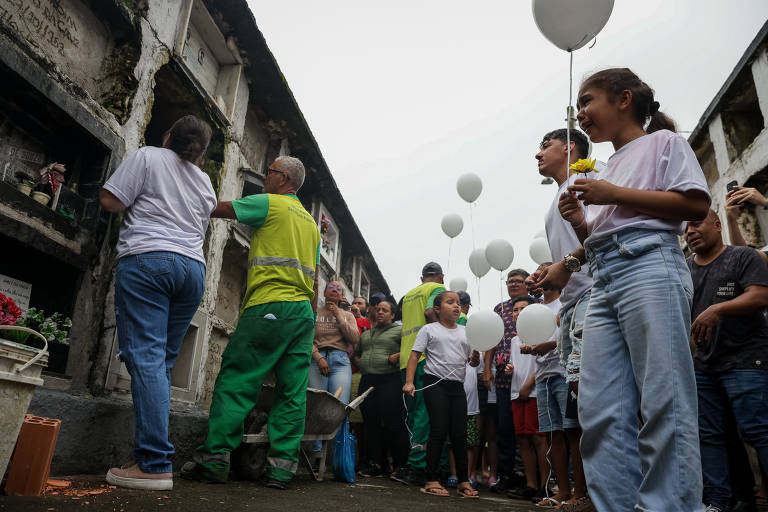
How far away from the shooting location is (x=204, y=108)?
630 cm

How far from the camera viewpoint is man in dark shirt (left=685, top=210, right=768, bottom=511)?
9.96 ft

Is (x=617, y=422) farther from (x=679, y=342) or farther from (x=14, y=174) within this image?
(x=14, y=174)

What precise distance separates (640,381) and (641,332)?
166 mm

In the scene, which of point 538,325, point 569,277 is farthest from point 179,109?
point 569,277

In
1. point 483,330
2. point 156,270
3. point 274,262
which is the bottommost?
point 156,270

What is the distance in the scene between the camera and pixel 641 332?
69.7 inches

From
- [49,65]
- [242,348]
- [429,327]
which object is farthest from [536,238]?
[49,65]

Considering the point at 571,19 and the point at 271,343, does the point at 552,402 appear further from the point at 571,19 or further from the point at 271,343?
the point at 571,19

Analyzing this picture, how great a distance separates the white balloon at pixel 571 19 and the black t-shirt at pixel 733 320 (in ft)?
5.63

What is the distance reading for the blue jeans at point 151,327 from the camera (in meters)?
2.69

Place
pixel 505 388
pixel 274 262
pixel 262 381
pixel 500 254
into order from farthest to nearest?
pixel 500 254 < pixel 505 388 < pixel 274 262 < pixel 262 381

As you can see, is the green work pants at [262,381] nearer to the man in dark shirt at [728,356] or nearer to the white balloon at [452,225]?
the man in dark shirt at [728,356]

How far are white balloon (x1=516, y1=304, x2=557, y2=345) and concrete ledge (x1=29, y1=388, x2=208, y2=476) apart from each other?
3.01 metres

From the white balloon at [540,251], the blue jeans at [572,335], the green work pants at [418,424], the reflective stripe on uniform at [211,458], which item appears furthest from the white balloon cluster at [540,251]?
the reflective stripe on uniform at [211,458]
